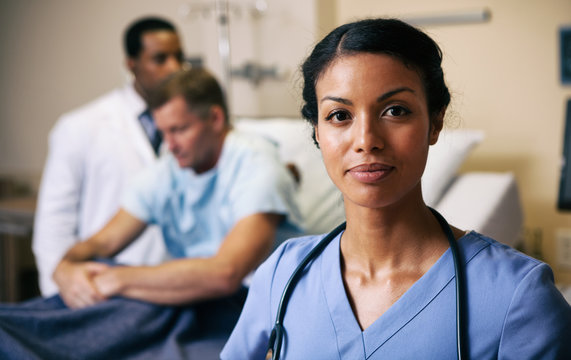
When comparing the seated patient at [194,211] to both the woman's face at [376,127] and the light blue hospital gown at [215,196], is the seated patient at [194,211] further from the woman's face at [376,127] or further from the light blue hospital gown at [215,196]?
the woman's face at [376,127]

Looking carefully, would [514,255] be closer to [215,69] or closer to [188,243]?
[188,243]

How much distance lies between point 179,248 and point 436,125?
1081 millimetres

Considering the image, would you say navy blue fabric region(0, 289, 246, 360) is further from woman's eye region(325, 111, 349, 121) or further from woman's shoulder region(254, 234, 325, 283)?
woman's eye region(325, 111, 349, 121)

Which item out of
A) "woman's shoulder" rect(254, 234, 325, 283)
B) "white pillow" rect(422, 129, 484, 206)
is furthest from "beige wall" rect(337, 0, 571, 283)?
"woman's shoulder" rect(254, 234, 325, 283)

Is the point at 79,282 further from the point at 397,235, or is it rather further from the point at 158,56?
the point at 158,56

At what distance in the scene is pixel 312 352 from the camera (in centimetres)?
64

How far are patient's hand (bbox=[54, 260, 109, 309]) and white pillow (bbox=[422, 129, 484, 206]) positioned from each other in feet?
2.57

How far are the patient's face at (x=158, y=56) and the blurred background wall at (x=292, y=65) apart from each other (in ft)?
1.45

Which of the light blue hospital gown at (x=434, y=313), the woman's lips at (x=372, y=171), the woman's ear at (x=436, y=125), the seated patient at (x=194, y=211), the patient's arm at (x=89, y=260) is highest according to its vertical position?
the woman's ear at (x=436, y=125)

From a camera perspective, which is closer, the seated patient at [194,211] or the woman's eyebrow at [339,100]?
the woman's eyebrow at [339,100]

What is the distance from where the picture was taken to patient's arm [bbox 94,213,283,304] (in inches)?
47.8

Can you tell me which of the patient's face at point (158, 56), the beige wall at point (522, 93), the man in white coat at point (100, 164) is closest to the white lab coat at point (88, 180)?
the man in white coat at point (100, 164)

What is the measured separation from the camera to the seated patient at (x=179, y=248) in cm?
106

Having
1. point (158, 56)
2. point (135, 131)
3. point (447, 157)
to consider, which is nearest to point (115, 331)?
point (447, 157)
